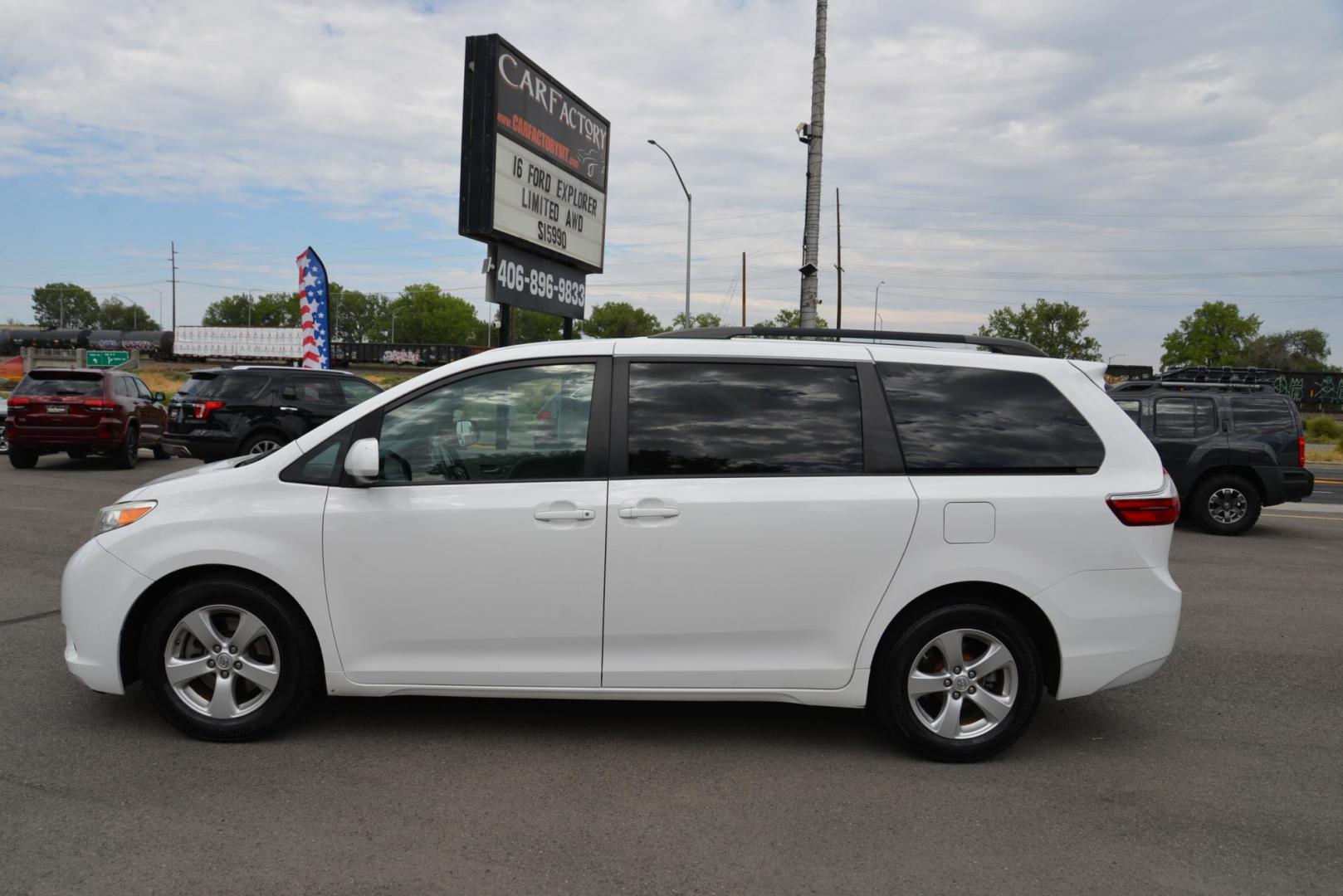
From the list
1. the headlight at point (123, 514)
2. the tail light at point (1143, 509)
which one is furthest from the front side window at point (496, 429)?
the tail light at point (1143, 509)

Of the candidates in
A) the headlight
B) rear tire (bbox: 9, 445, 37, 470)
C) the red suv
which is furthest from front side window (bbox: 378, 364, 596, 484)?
rear tire (bbox: 9, 445, 37, 470)

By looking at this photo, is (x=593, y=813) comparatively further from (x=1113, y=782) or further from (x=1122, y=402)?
(x=1122, y=402)

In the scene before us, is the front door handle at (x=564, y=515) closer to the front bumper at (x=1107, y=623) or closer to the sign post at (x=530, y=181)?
the front bumper at (x=1107, y=623)

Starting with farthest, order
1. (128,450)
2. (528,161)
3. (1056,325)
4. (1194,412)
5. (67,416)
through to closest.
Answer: (1056,325) → (128,450) → (67,416) → (528,161) → (1194,412)

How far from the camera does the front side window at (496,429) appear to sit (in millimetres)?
4090

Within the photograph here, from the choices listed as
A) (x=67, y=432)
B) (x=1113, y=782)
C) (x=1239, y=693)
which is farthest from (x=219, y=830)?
(x=67, y=432)

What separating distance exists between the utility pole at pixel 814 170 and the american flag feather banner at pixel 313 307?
11.7 meters

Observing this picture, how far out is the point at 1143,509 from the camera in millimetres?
4082

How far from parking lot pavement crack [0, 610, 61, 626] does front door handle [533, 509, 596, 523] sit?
4.14 metres

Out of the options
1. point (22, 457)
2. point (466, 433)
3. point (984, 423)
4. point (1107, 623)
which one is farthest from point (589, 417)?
point (22, 457)

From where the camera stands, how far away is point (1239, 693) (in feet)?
16.9

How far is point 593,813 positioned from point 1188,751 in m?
2.75

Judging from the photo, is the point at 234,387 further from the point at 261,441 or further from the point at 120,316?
the point at 120,316

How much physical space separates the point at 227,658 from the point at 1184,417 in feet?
37.2
